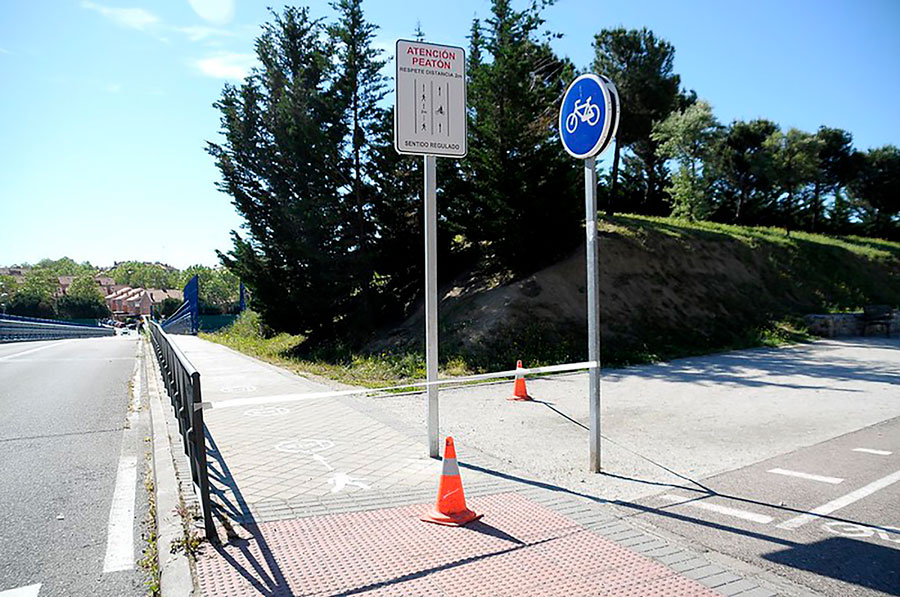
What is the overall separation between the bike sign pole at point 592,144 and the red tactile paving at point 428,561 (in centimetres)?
137

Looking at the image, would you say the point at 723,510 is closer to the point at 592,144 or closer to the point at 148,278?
the point at 592,144

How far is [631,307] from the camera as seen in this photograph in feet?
52.7

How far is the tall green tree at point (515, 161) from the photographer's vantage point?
14.6 metres

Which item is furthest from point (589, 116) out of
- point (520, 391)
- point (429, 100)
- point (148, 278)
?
point (148, 278)

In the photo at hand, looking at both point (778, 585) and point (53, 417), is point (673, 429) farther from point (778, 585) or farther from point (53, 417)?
point (53, 417)

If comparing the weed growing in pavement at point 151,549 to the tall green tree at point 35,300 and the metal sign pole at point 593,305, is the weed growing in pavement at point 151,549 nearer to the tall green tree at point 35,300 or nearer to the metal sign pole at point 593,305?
the metal sign pole at point 593,305

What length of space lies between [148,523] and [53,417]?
18.4 feet

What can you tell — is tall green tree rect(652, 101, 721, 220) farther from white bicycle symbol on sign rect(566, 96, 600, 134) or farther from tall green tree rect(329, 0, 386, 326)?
white bicycle symbol on sign rect(566, 96, 600, 134)

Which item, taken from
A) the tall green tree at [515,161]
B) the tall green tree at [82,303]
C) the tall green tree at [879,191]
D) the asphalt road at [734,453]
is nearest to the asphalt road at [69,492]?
the asphalt road at [734,453]

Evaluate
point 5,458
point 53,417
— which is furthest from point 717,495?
point 53,417

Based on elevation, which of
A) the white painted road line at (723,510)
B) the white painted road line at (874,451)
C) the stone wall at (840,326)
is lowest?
the white painted road line at (723,510)

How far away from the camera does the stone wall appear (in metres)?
18.3

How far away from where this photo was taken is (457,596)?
313 cm

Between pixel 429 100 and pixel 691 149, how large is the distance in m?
26.7
